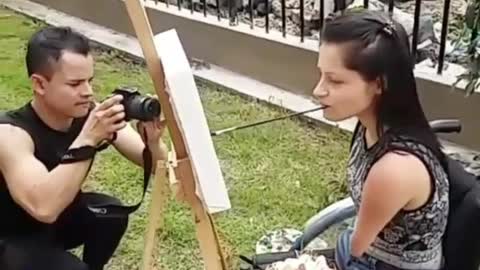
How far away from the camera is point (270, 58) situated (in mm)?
4207

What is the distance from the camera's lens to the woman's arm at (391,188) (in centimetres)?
175

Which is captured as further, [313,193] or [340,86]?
[313,193]

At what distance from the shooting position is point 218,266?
182 cm

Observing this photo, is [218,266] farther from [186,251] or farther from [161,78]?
[186,251]

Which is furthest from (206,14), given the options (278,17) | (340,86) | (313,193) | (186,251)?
(340,86)

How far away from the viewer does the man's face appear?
6.95 feet

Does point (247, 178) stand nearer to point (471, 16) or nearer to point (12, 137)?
point (471, 16)

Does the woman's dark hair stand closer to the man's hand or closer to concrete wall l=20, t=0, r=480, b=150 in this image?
the man's hand

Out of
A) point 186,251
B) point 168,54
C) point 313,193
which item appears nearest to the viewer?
point 168,54

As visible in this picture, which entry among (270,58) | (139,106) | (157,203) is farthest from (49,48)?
(270,58)

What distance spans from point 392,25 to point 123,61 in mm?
3162

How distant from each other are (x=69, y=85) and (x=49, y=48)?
11cm

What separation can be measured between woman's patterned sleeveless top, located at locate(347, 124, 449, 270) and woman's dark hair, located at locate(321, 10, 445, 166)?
3 centimetres

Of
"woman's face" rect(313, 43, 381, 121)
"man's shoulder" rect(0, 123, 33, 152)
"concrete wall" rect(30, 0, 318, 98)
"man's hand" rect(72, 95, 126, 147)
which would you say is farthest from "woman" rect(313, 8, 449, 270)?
"concrete wall" rect(30, 0, 318, 98)
